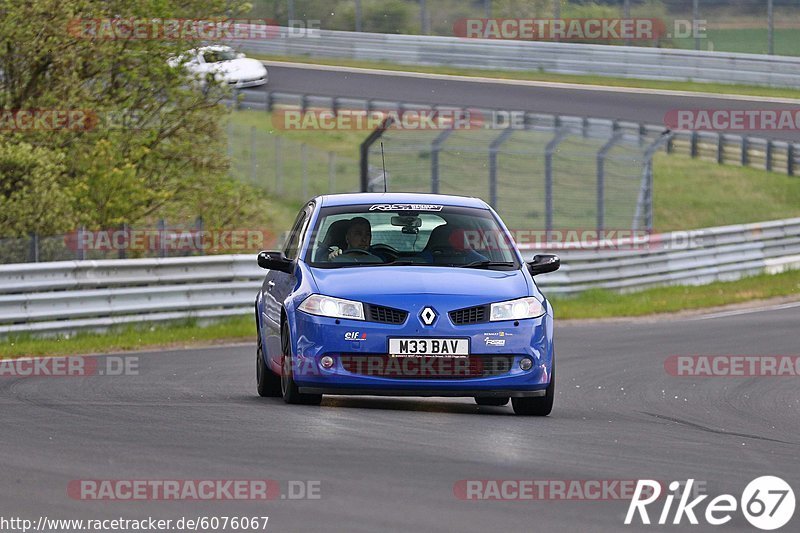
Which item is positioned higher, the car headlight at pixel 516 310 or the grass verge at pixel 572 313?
the car headlight at pixel 516 310

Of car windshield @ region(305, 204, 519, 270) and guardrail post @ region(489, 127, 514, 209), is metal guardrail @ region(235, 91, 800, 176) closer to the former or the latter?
guardrail post @ region(489, 127, 514, 209)

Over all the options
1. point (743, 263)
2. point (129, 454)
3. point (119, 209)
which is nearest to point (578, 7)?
point (743, 263)

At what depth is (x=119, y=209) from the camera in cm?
2128

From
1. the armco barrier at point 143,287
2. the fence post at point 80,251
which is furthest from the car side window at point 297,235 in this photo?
the fence post at point 80,251

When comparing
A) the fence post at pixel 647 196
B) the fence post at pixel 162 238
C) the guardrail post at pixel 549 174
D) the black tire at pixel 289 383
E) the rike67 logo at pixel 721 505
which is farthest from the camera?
the fence post at pixel 647 196

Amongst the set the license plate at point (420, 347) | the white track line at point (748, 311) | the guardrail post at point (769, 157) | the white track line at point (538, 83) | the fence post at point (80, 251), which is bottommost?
the guardrail post at point (769, 157)

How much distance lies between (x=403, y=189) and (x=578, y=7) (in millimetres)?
12169

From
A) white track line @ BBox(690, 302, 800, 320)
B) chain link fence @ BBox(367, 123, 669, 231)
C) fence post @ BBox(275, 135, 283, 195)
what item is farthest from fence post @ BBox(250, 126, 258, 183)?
white track line @ BBox(690, 302, 800, 320)

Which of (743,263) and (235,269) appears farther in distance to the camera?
(743,263)

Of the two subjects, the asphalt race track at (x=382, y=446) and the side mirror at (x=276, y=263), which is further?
the side mirror at (x=276, y=263)

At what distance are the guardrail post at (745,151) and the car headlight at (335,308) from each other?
29984mm

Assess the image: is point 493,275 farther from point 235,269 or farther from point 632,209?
point 632,209

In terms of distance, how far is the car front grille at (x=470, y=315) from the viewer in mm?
10000

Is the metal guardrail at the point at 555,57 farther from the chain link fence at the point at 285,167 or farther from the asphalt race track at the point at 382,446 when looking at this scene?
the asphalt race track at the point at 382,446
